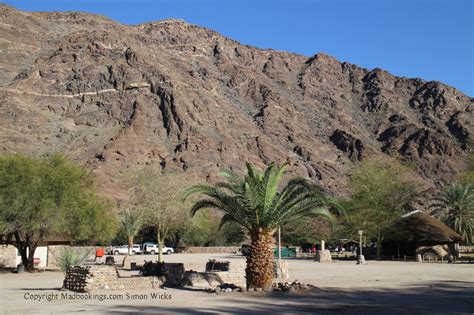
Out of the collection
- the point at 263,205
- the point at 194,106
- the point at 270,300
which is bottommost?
the point at 270,300

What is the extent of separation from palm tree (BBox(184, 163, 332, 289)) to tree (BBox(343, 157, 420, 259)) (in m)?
28.5

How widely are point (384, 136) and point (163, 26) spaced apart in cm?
8567

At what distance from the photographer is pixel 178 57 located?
542 ft

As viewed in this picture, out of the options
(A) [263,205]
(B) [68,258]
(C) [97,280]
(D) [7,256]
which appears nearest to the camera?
(A) [263,205]

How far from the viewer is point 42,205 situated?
29.7 meters

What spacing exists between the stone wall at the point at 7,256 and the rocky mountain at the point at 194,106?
55.8m

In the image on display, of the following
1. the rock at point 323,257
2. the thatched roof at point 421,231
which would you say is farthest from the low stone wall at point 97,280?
the thatched roof at point 421,231

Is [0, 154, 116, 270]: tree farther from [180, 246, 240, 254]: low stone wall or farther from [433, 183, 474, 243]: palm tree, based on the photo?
[433, 183, 474, 243]: palm tree

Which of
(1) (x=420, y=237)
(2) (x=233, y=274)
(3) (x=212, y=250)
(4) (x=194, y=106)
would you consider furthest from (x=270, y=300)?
(4) (x=194, y=106)

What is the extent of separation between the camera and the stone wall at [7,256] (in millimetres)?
36344

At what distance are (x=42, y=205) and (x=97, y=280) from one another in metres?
11.6

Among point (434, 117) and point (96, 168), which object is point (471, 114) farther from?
point (96, 168)

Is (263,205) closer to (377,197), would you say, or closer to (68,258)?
(68,258)

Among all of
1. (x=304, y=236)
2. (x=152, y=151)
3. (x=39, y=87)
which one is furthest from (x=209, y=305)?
(x=39, y=87)
